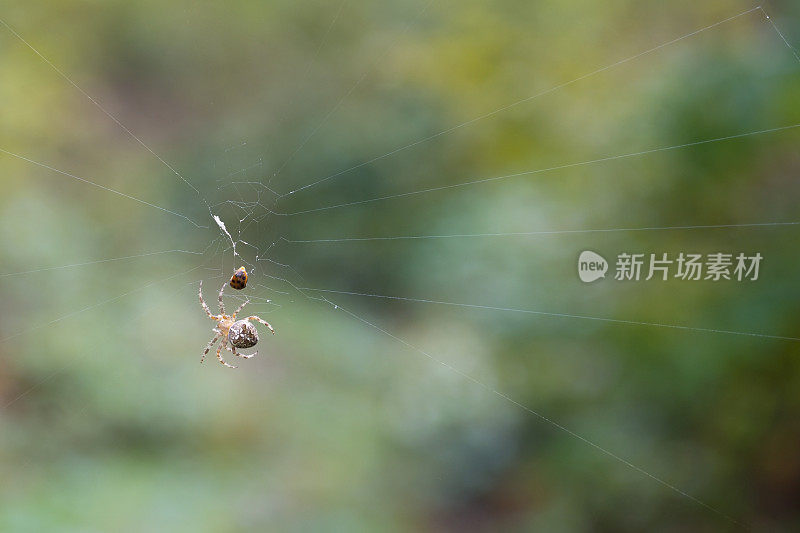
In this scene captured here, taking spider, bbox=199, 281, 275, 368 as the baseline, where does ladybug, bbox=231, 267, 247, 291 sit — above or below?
above

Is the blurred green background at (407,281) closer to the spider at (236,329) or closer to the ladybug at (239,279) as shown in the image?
the spider at (236,329)

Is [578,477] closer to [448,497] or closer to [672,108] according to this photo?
[448,497]

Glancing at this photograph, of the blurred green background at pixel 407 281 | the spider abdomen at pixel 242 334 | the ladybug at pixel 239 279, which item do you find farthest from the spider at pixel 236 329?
the blurred green background at pixel 407 281

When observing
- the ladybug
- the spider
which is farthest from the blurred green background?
the ladybug

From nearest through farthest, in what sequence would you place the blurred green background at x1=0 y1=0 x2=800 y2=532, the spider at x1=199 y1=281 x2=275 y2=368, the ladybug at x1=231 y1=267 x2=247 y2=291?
the blurred green background at x1=0 y1=0 x2=800 y2=532
the ladybug at x1=231 y1=267 x2=247 y2=291
the spider at x1=199 y1=281 x2=275 y2=368

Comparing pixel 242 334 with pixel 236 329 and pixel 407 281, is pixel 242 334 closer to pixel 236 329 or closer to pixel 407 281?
pixel 236 329

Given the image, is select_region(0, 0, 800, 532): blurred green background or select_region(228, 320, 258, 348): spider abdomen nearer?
select_region(0, 0, 800, 532): blurred green background

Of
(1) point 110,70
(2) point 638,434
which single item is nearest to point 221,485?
(2) point 638,434

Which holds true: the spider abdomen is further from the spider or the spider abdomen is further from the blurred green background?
the blurred green background
